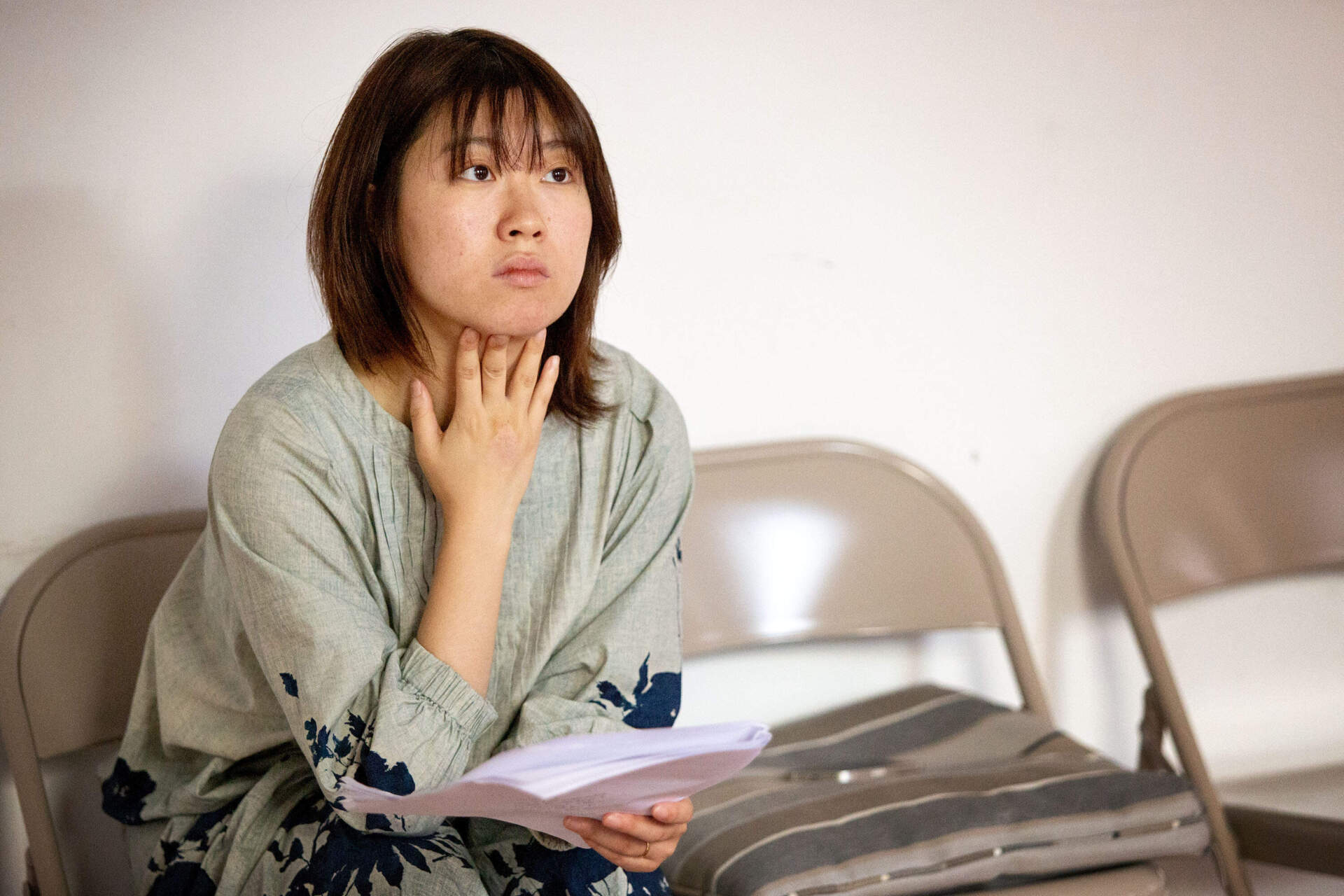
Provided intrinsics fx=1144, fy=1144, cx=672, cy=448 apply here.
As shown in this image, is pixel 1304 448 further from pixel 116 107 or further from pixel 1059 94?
pixel 116 107

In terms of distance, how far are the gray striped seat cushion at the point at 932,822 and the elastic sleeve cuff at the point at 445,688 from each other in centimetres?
41

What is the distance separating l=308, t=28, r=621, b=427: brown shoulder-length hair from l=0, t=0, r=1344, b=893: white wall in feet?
1.67

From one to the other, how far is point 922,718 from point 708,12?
1134mm

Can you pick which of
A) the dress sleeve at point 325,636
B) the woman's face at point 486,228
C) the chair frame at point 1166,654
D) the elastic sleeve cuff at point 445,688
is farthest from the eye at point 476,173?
the chair frame at point 1166,654

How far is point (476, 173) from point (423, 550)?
38 centimetres

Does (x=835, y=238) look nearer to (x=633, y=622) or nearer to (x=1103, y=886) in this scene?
(x=633, y=622)

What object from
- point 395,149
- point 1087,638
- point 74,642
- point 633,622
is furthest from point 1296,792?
point 74,642

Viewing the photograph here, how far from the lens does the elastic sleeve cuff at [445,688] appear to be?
1.04 metres

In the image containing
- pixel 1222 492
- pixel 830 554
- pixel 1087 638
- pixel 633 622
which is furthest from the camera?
pixel 1087 638

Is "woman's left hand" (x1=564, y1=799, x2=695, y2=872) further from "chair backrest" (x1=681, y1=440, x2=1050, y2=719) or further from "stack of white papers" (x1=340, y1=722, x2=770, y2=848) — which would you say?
"chair backrest" (x1=681, y1=440, x2=1050, y2=719)

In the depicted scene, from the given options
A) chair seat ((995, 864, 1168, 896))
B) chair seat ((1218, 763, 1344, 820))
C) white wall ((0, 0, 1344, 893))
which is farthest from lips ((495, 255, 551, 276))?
chair seat ((1218, 763, 1344, 820))

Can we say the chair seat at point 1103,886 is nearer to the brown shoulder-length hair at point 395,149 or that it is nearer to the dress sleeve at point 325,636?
the dress sleeve at point 325,636

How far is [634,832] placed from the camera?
3.15 ft

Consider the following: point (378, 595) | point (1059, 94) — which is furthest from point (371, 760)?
point (1059, 94)
